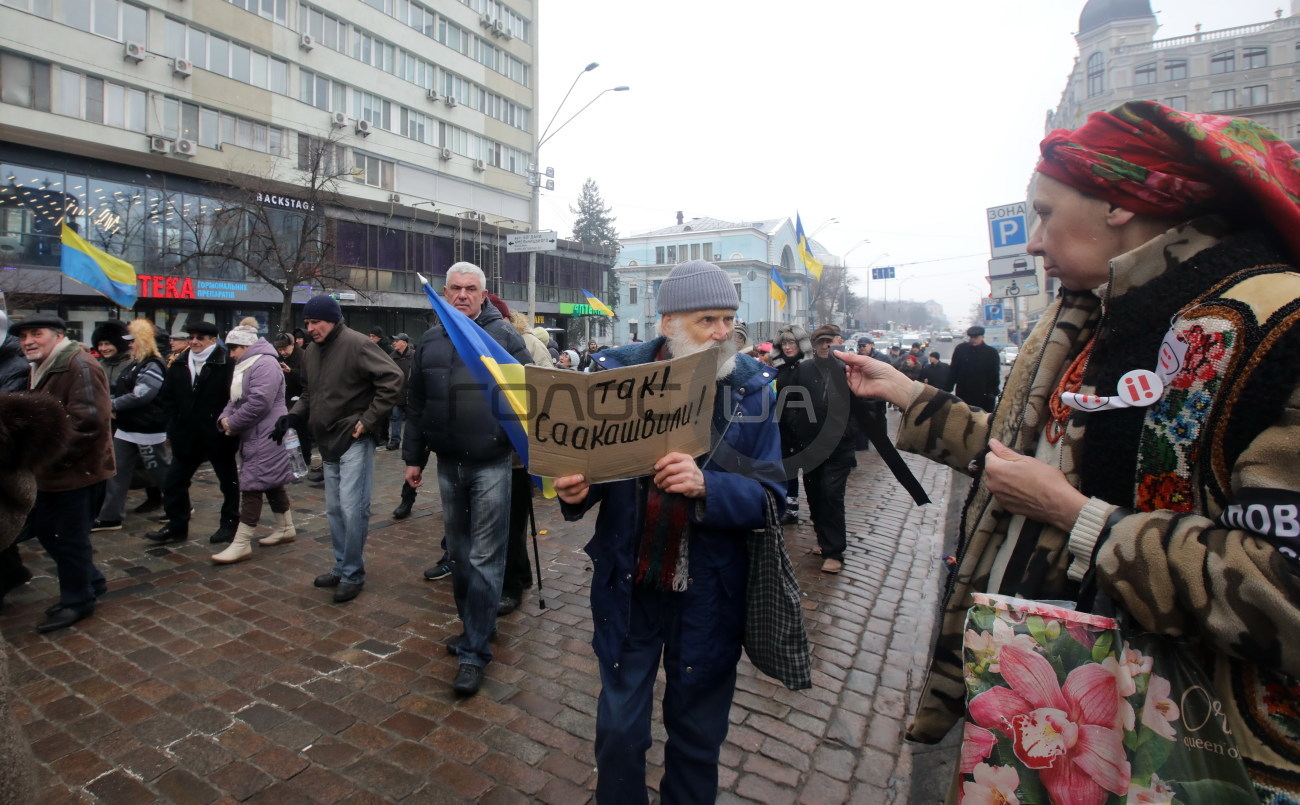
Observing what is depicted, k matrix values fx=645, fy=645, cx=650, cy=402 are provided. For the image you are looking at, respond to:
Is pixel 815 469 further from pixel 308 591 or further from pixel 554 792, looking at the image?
pixel 308 591

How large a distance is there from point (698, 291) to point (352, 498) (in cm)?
346

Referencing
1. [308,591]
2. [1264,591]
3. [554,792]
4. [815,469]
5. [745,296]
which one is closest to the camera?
[1264,591]

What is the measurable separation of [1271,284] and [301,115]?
1412 inches

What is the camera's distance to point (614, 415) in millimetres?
1931

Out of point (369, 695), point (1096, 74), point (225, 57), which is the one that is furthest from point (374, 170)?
point (1096, 74)

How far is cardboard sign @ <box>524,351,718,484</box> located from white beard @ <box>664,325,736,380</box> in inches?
11.3

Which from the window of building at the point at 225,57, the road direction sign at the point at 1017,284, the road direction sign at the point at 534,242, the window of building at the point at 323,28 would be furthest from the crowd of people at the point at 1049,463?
the window of building at the point at 323,28

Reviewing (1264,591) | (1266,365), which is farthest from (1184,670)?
(1266,365)

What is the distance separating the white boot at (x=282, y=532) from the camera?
590 cm

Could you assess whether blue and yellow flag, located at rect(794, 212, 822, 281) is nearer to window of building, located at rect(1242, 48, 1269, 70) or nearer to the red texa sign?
the red texa sign

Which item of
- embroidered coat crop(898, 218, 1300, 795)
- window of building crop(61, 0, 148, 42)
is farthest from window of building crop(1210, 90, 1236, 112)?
embroidered coat crop(898, 218, 1300, 795)

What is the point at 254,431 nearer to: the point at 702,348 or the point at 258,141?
the point at 702,348

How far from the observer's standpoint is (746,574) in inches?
91.4

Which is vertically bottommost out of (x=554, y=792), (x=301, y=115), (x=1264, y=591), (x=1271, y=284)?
(x=554, y=792)
